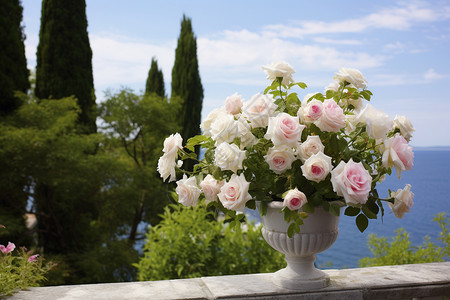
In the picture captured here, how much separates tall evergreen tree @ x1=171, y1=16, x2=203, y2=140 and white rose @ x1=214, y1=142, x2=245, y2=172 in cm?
1204

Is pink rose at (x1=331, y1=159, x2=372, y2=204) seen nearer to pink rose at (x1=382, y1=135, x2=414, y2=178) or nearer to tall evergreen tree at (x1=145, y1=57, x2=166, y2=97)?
pink rose at (x1=382, y1=135, x2=414, y2=178)

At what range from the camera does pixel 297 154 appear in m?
1.50

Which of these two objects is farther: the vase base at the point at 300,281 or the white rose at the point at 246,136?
the vase base at the point at 300,281

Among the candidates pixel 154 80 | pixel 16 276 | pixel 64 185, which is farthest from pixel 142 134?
pixel 16 276

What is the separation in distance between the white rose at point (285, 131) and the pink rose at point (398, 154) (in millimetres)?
339

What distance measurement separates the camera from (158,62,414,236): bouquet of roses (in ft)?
4.66

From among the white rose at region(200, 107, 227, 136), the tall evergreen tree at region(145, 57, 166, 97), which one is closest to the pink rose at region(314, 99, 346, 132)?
the white rose at region(200, 107, 227, 136)

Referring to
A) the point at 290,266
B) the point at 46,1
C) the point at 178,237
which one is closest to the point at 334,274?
the point at 290,266

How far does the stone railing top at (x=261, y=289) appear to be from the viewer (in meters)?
1.63

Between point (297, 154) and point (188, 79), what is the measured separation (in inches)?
492

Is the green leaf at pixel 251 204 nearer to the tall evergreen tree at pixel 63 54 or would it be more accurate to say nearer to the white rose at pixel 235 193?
the white rose at pixel 235 193

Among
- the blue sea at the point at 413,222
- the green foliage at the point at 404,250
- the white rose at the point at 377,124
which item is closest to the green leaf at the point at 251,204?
the white rose at the point at 377,124

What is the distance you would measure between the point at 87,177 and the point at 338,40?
19.7 ft

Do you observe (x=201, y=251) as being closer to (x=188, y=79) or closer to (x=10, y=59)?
(x=10, y=59)
